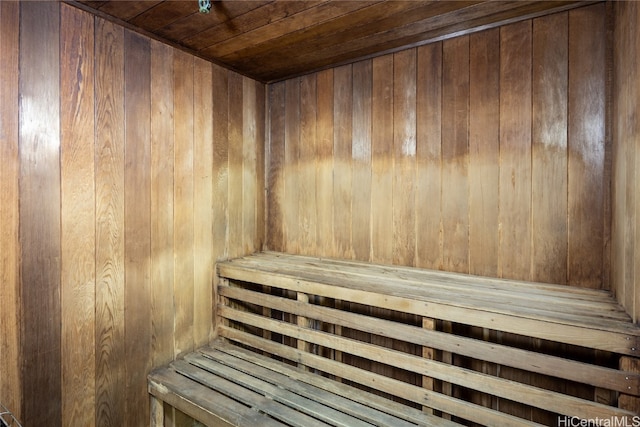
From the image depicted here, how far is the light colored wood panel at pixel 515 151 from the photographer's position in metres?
1.45

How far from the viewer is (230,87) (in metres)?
2.02

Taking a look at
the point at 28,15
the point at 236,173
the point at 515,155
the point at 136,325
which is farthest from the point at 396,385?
the point at 28,15

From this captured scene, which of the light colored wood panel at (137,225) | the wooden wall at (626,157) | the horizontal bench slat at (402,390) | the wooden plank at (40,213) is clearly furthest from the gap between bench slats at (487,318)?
the wooden plank at (40,213)

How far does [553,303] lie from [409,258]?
697 millimetres

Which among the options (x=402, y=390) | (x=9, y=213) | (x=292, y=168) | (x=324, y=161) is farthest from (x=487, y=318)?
(x=9, y=213)

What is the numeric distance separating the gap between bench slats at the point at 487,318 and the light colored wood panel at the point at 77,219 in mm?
838

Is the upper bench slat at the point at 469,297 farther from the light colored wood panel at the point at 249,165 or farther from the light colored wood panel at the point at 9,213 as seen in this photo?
the light colored wood panel at the point at 9,213

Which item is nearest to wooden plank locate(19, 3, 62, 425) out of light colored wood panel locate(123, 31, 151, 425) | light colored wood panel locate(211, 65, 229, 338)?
light colored wood panel locate(123, 31, 151, 425)

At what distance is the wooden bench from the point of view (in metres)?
1.03

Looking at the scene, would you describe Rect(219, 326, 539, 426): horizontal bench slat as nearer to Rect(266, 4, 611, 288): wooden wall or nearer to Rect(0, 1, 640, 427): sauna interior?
Rect(0, 1, 640, 427): sauna interior

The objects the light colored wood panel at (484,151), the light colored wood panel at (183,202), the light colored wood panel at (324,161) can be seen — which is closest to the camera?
the light colored wood panel at (484,151)

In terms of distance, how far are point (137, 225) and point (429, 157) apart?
5.16 feet

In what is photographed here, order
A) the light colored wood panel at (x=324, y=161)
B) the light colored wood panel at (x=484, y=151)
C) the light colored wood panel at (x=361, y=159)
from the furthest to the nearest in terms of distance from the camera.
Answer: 1. the light colored wood panel at (x=324, y=161)
2. the light colored wood panel at (x=361, y=159)
3. the light colored wood panel at (x=484, y=151)

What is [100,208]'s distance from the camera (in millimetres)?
1432
